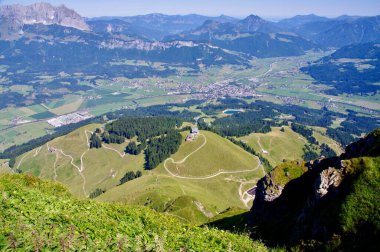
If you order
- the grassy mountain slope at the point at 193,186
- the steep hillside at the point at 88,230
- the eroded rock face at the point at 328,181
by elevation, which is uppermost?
the steep hillside at the point at 88,230

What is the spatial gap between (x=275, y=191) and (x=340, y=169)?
28.7 metres

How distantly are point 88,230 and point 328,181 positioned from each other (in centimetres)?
3196

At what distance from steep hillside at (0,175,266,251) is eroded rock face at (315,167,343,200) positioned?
20191mm

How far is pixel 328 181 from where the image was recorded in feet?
142

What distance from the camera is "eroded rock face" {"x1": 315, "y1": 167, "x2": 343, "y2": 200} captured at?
139 feet

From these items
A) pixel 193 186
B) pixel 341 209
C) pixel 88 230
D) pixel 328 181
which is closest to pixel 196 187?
pixel 193 186

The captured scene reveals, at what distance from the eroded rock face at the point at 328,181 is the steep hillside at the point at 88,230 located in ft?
66.2

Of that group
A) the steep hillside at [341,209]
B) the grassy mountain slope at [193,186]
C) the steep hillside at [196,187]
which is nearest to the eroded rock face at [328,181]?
the steep hillside at [341,209]

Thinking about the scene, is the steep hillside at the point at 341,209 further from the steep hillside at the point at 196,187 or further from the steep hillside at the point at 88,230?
the steep hillside at the point at 196,187

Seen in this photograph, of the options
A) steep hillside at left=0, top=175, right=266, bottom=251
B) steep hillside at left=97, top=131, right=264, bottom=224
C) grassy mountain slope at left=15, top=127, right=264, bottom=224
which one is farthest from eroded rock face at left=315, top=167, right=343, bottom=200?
grassy mountain slope at left=15, top=127, right=264, bottom=224

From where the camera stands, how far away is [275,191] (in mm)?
70938

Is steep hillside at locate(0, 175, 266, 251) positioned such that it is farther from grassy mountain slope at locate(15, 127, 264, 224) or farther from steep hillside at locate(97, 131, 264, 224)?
grassy mountain slope at locate(15, 127, 264, 224)

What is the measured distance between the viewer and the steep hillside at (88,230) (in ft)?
52.9

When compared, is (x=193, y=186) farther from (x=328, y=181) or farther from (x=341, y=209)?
(x=341, y=209)
